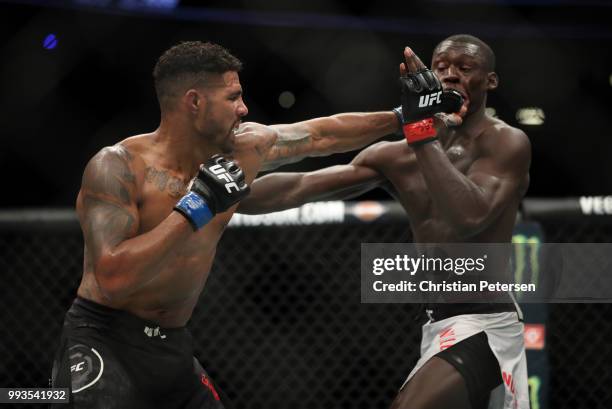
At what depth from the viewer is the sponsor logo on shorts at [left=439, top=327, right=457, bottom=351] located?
8.03ft

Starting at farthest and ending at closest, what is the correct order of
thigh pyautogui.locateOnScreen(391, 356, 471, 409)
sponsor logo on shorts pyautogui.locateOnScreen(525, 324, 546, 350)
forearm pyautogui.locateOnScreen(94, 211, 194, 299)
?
sponsor logo on shorts pyautogui.locateOnScreen(525, 324, 546, 350)
thigh pyautogui.locateOnScreen(391, 356, 471, 409)
forearm pyautogui.locateOnScreen(94, 211, 194, 299)

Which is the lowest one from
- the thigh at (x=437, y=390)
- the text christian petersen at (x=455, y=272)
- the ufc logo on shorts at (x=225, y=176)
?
the thigh at (x=437, y=390)

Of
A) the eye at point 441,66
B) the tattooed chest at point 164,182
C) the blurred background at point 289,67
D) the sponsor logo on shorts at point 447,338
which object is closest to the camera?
the tattooed chest at point 164,182

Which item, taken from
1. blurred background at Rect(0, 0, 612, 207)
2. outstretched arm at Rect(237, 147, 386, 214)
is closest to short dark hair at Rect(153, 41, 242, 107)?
outstretched arm at Rect(237, 147, 386, 214)

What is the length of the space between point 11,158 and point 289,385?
5.18 feet

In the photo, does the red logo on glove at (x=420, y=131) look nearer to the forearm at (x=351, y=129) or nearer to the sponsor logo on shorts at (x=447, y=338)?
the forearm at (x=351, y=129)

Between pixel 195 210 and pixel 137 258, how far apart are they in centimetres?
16

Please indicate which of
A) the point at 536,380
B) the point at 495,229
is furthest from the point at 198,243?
the point at 536,380

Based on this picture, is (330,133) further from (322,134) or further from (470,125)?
(470,125)

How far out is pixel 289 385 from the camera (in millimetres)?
3131

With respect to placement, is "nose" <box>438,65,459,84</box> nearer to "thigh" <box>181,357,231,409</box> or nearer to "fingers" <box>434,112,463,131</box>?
"fingers" <box>434,112,463,131</box>

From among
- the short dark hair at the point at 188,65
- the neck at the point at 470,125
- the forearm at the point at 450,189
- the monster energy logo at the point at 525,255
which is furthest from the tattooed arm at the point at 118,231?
the monster energy logo at the point at 525,255

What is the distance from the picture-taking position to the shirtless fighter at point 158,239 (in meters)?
1.96

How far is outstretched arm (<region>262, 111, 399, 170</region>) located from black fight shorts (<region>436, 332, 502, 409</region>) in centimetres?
66
